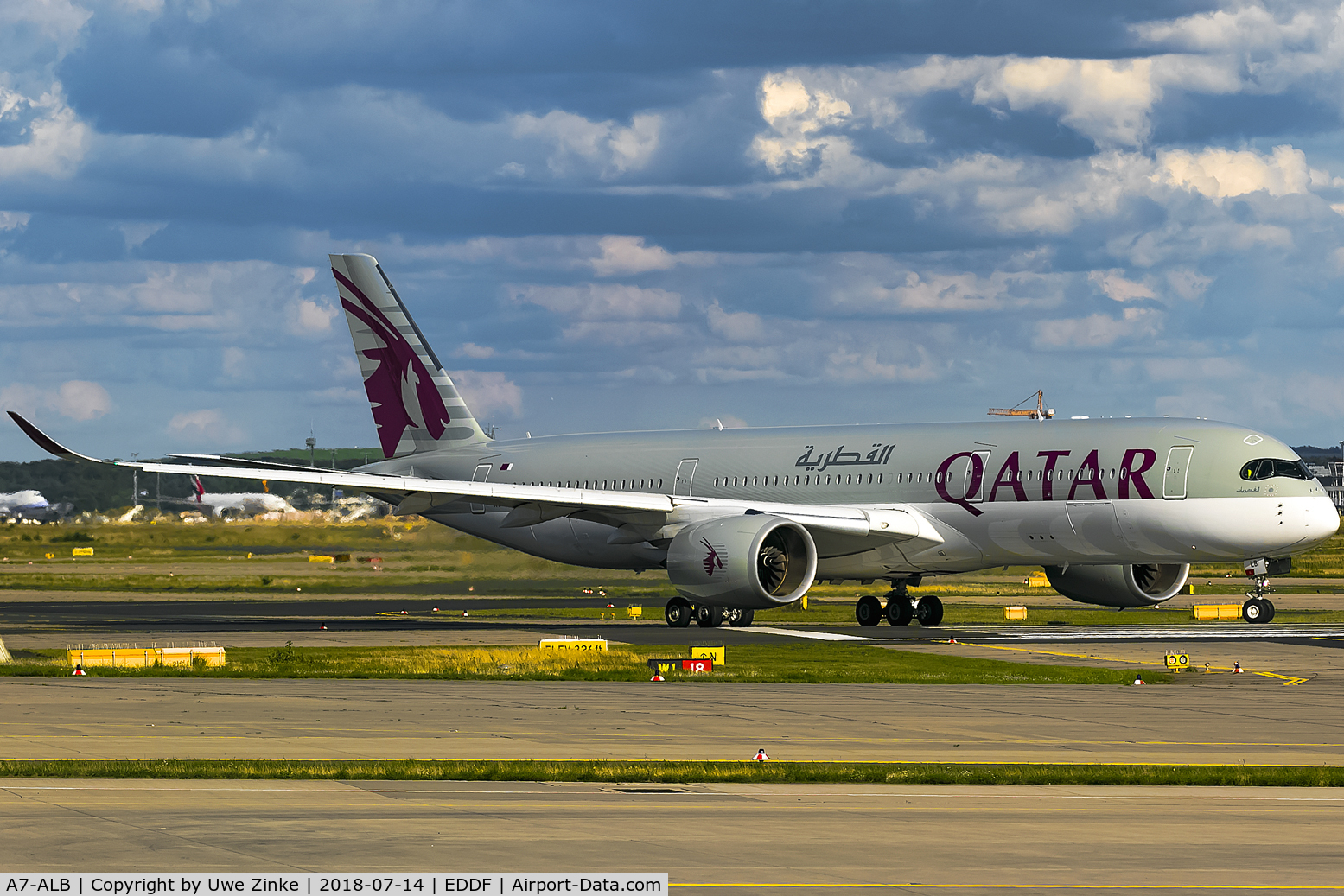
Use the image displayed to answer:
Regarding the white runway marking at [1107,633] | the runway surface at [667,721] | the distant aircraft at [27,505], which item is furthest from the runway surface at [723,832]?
the distant aircraft at [27,505]

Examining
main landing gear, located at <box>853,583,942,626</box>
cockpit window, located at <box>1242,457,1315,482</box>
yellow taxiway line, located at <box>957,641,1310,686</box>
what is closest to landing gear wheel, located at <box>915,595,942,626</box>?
main landing gear, located at <box>853,583,942,626</box>

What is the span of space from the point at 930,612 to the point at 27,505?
103218mm

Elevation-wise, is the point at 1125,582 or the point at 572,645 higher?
the point at 1125,582

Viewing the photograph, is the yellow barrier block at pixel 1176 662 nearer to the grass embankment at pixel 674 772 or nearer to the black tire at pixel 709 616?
the grass embankment at pixel 674 772

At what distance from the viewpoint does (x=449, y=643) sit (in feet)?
119

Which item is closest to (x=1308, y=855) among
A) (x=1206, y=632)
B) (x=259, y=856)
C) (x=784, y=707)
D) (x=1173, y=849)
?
(x=1173, y=849)

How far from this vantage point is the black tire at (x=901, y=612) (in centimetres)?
4572

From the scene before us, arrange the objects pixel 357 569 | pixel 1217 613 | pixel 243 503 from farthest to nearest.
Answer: pixel 243 503, pixel 357 569, pixel 1217 613

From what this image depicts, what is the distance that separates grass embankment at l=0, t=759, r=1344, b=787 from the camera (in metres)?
16.5

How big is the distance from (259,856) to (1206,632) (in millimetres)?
31297

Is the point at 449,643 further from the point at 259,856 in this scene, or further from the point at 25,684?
the point at 259,856

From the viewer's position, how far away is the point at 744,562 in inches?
1594

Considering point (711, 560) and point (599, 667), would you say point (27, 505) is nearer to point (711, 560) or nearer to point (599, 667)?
point (711, 560)
